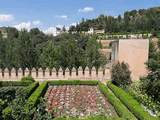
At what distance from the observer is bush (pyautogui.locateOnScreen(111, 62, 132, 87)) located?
79.7 ft

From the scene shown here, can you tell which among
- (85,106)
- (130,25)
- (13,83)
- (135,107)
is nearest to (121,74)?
(13,83)

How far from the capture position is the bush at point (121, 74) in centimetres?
2428

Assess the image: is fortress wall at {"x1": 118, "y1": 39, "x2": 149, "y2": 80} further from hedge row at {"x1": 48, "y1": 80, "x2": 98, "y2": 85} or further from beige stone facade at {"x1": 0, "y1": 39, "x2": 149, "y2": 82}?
hedge row at {"x1": 48, "y1": 80, "x2": 98, "y2": 85}

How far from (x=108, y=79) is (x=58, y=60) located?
6.85 metres

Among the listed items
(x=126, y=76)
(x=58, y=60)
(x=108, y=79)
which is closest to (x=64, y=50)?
(x=58, y=60)

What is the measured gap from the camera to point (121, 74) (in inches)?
959

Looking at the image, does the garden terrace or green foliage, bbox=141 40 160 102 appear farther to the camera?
green foliage, bbox=141 40 160 102

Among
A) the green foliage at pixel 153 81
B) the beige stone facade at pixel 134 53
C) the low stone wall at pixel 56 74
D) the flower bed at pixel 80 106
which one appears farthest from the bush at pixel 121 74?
the green foliage at pixel 153 81

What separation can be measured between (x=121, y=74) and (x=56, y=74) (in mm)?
4902

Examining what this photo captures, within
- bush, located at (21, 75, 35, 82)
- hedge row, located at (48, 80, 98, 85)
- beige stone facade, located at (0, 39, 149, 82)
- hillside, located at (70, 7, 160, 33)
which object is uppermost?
hillside, located at (70, 7, 160, 33)

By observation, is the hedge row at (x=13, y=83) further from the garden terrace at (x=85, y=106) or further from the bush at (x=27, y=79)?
the garden terrace at (x=85, y=106)

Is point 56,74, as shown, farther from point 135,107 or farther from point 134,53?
point 135,107

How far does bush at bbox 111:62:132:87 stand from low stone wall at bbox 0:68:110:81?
5.69 ft

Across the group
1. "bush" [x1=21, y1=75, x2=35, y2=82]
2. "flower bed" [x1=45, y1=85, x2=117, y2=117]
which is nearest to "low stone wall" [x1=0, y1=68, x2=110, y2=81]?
"bush" [x1=21, y1=75, x2=35, y2=82]
